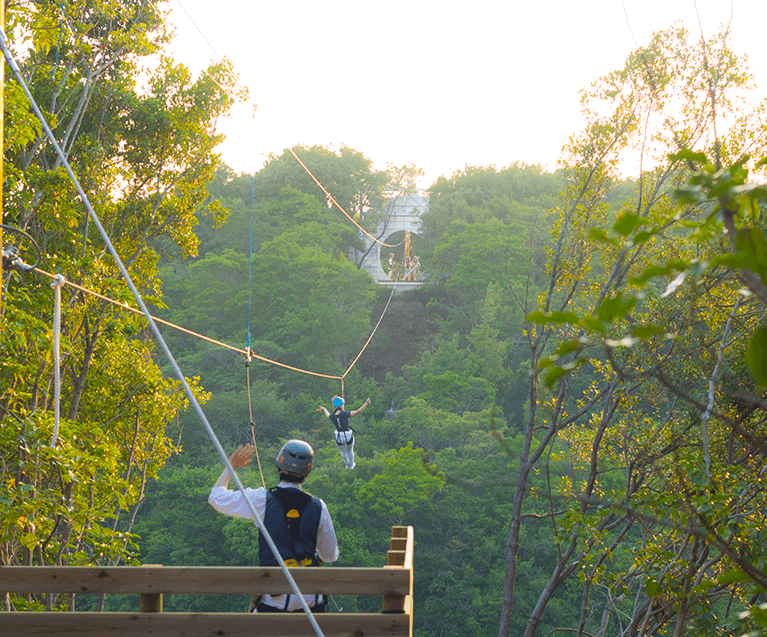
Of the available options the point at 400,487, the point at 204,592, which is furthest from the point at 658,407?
the point at 400,487

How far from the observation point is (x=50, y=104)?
6.30m

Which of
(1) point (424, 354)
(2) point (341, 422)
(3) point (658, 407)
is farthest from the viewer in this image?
(1) point (424, 354)

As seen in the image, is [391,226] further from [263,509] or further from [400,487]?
[263,509]

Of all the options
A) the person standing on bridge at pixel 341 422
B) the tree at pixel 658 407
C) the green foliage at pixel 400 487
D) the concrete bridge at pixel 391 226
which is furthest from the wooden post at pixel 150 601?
the concrete bridge at pixel 391 226

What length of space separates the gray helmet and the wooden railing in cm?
52

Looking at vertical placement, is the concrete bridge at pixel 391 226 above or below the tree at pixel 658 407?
above

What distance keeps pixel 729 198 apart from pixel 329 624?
5.09 ft

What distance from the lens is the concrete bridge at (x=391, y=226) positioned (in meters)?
29.9

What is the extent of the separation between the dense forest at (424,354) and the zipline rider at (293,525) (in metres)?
0.65

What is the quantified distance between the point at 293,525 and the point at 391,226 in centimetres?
2866

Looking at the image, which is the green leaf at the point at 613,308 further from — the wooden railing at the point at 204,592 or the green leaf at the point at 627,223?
the wooden railing at the point at 204,592

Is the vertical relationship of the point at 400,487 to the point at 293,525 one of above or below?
below

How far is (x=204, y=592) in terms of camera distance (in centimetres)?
187

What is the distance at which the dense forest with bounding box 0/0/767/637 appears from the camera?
3.05m
